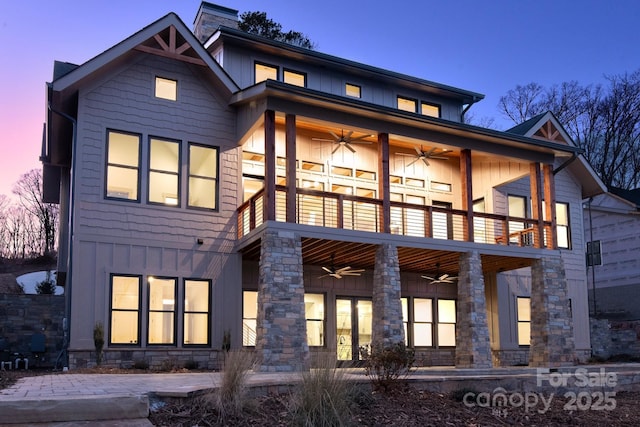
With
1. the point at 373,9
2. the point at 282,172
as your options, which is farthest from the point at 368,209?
the point at 373,9

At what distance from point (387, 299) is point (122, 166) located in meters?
7.23

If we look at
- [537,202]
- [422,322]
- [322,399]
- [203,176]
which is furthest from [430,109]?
[322,399]

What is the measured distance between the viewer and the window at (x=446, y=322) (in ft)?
69.9

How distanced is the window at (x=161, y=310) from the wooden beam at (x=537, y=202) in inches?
407

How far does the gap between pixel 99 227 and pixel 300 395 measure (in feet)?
31.4

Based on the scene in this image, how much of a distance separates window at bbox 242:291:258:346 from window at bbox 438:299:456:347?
627 cm

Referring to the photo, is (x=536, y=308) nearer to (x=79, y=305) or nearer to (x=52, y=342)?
(x=79, y=305)

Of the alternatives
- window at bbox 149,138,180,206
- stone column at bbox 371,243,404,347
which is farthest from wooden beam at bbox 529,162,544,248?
window at bbox 149,138,180,206

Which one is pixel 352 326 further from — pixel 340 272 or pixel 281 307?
pixel 281 307

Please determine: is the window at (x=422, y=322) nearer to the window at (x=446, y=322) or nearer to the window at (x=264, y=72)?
the window at (x=446, y=322)

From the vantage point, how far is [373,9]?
305 ft

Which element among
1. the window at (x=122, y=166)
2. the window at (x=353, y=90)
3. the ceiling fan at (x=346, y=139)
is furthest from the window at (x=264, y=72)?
the window at (x=122, y=166)

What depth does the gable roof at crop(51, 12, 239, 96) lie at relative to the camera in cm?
1609

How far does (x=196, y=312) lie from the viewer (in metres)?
17.1
